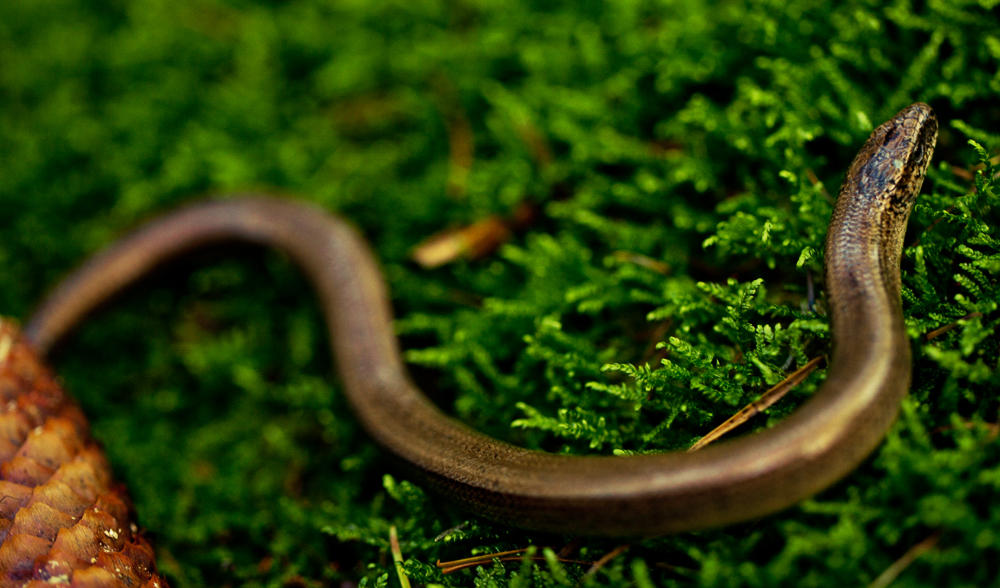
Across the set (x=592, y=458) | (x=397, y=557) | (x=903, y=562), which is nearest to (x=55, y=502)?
(x=397, y=557)

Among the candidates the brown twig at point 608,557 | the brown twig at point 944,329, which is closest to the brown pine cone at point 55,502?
the brown twig at point 608,557

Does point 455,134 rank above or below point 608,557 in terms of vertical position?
above

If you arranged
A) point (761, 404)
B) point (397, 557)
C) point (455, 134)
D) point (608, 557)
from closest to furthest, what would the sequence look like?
point (608, 557) < point (761, 404) < point (397, 557) < point (455, 134)

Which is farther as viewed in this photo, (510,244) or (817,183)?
(510,244)

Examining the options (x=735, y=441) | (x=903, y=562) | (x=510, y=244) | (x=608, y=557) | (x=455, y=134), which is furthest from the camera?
(x=455, y=134)

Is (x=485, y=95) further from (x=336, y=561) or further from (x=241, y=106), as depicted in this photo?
(x=336, y=561)

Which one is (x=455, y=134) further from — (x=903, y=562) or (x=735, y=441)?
(x=903, y=562)

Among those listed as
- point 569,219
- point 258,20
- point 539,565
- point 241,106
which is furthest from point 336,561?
point 258,20
